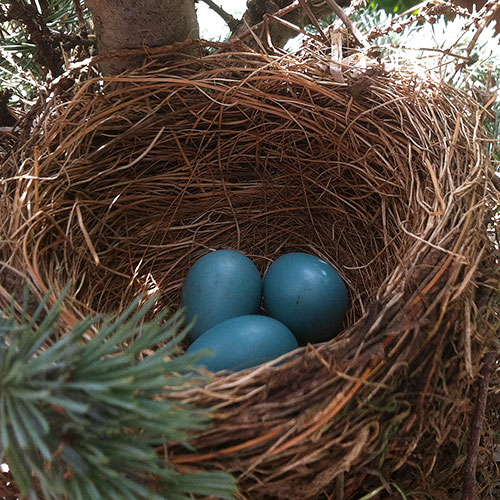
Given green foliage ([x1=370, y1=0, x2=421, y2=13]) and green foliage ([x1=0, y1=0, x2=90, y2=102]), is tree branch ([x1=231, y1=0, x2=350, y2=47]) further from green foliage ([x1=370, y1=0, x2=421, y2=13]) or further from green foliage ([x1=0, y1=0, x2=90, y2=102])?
green foliage ([x1=370, y1=0, x2=421, y2=13])

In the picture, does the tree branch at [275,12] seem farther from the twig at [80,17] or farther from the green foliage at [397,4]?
the green foliage at [397,4]

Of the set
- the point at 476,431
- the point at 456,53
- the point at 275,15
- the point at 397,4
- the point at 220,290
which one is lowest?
the point at 476,431

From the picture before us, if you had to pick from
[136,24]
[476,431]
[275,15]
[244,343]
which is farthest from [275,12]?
[476,431]

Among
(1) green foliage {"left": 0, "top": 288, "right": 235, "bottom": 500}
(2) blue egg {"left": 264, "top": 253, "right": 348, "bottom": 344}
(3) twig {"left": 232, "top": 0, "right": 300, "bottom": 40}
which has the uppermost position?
(3) twig {"left": 232, "top": 0, "right": 300, "bottom": 40}

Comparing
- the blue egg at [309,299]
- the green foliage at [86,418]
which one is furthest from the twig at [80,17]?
the green foliage at [86,418]

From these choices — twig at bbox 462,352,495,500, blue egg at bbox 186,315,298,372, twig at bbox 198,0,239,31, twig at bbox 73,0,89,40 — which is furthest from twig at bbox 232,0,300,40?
twig at bbox 462,352,495,500

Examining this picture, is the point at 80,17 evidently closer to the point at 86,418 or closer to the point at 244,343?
the point at 244,343

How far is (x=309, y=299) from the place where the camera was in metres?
1.16

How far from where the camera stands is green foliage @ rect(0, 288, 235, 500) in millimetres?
549

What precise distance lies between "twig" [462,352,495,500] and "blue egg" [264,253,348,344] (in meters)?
0.36

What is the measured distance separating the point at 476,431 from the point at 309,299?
1.36ft

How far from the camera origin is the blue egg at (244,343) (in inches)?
37.5

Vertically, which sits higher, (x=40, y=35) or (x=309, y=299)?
(x=40, y=35)

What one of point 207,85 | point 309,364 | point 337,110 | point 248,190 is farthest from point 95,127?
point 309,364
